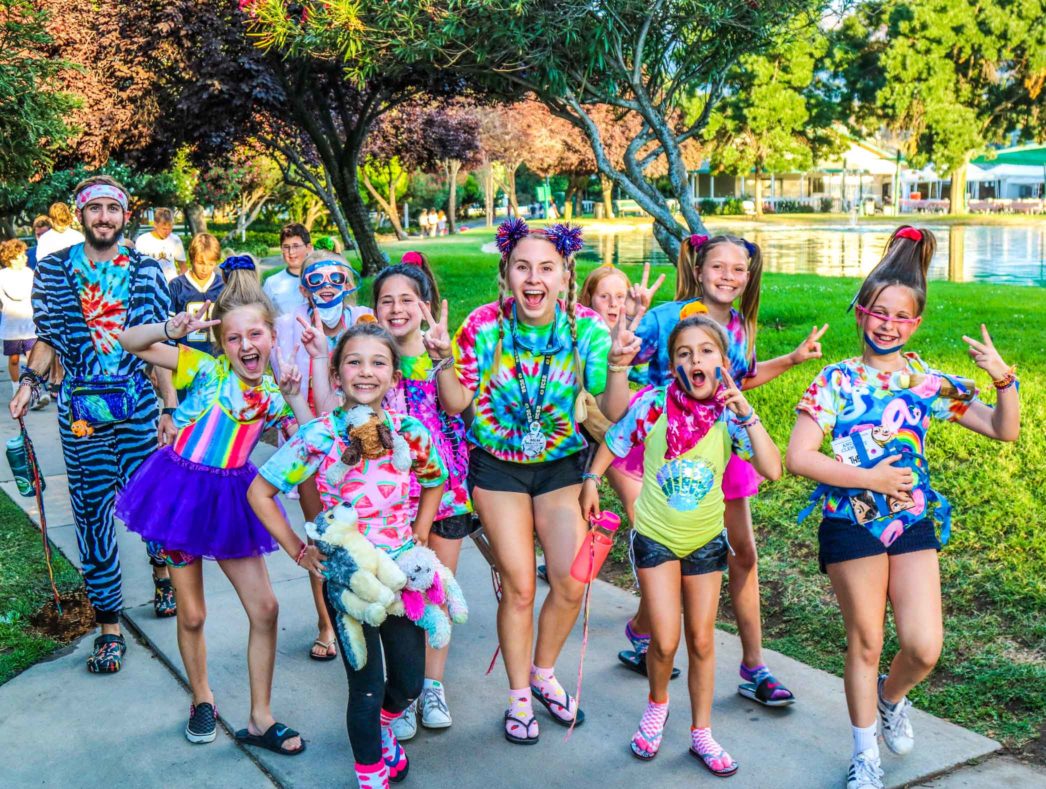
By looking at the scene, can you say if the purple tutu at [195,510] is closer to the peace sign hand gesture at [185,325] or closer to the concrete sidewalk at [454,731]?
the peace sign hand gesture at [185,325]

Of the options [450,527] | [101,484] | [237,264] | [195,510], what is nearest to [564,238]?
[450,527]

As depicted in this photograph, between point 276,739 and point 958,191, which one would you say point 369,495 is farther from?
point 958,191

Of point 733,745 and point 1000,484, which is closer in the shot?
point 733,745

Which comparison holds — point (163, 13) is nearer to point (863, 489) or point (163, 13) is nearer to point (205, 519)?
point (205, 519)

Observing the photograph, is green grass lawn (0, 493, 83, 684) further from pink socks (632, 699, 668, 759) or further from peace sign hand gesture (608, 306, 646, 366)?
peace sign hand gesture (608, 306, 646, 366)

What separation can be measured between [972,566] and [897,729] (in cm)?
157

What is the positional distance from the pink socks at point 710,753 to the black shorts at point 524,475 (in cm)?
102

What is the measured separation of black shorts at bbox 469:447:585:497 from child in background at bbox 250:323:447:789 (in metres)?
0.42

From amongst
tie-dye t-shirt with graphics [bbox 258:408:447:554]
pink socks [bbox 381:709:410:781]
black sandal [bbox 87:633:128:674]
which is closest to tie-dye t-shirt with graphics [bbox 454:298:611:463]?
tie-dye t-shirt with graphics [bbox 258:408:447:554]

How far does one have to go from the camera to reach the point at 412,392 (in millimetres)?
4098

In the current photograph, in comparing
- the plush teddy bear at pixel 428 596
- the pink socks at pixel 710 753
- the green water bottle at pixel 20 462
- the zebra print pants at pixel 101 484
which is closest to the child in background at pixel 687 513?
the pink socks at pixel 710 753

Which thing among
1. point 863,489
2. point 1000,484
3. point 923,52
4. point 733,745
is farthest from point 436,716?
point 923,52

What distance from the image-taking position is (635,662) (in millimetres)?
4477

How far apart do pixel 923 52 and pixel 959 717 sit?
151 feet
